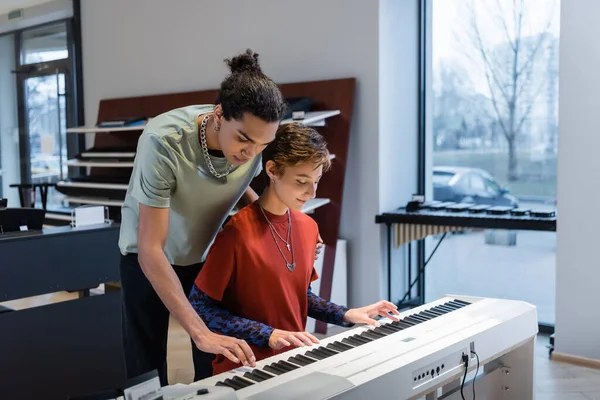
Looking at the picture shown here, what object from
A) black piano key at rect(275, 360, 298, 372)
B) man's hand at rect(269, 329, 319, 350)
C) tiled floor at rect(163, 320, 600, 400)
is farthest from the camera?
tiled floor at rect(163, 320, 600, 400)

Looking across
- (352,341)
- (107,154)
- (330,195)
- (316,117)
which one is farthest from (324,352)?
(107,154)

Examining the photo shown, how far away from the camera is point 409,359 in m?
1.60

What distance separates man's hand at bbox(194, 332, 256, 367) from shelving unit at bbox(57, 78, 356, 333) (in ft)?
5.70

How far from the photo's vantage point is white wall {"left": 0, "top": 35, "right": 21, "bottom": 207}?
7.49 meters

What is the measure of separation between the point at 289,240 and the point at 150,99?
4169 mm

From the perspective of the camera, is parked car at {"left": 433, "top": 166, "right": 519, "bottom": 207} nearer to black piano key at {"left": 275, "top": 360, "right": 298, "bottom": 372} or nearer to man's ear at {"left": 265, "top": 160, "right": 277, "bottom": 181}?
man's ear at {"left": 265, "top": 160, "right": 277, "bottom": 181}

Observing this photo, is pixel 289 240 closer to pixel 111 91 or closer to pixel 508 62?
pixel 508 62

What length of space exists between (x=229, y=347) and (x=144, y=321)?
2.28 feet

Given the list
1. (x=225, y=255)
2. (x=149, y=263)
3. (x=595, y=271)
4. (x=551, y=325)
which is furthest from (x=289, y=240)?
(x=551, y=325)

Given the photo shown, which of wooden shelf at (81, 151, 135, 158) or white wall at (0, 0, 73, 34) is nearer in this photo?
wooden shelf at (81, 151, 135, 158)

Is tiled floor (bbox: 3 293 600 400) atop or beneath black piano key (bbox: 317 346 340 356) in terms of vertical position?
beneath

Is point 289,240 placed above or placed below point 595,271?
above

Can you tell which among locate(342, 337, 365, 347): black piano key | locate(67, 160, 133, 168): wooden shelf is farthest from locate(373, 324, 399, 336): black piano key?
locate(67, 160, 133, 168): wooden shelf

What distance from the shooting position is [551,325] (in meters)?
4.33
